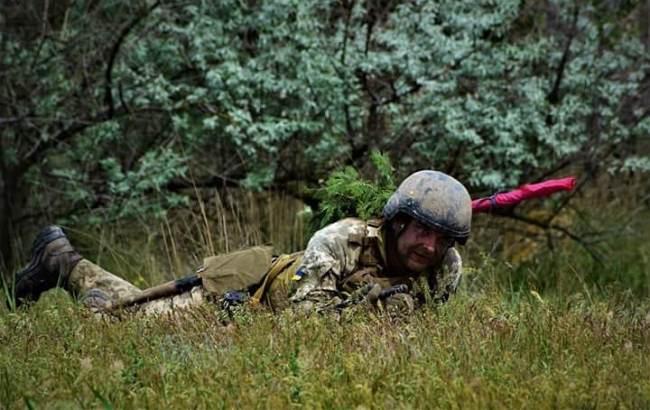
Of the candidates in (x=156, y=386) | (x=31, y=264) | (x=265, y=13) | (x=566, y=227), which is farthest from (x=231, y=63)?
(x=156, y=386)

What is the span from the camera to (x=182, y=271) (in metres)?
9.15

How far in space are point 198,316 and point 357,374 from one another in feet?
4.36

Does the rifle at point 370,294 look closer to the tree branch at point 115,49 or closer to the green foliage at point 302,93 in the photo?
the green foliage at point 302,93

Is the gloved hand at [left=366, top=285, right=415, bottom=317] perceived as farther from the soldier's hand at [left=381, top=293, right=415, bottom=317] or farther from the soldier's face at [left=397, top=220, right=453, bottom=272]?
the soldier's face at [left=397, top=220, right=453, bottom=272]

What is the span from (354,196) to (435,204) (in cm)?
69

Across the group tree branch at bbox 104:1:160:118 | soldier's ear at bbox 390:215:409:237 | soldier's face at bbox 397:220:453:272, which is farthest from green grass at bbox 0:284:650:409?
tree branch at bbox 104:1:160:118

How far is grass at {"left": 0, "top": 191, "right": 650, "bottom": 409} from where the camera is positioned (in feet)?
14.0

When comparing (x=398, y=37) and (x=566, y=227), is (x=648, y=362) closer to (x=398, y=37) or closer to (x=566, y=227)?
(x=398, y=37)

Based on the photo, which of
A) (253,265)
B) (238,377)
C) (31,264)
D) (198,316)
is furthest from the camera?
(31,264)

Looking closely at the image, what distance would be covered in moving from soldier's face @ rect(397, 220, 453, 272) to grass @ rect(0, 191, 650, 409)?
25cm

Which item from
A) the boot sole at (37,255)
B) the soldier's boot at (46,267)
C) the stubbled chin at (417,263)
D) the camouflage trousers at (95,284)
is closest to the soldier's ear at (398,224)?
the stubbled chin at (417,263)

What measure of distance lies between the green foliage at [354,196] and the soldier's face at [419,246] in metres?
0.34

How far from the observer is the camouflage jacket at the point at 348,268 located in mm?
5945

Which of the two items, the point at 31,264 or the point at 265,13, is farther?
the point at 265,13
